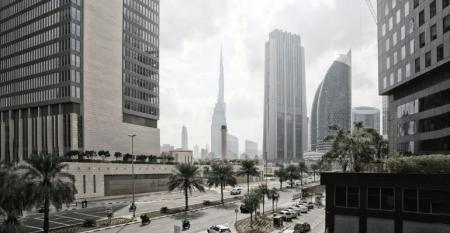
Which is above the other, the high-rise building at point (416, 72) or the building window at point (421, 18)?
the building window at point (421, 18)

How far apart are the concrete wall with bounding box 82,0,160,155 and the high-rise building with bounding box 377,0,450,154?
69.0 m

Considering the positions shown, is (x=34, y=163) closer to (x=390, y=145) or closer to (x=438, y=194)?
(x=438, y=194)

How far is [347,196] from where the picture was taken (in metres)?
34.9

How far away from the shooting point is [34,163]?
40.1 m

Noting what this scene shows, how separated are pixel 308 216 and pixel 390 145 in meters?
18.7

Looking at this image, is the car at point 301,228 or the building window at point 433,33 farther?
the building window at point 433,33

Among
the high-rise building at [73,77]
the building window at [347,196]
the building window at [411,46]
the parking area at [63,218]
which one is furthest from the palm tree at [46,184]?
the high-rise building at [73,77]

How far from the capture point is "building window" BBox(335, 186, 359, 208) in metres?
34.5

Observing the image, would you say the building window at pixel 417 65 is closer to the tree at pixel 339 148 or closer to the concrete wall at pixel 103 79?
the tree at pixel 339 148

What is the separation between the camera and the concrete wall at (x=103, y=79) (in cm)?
9781

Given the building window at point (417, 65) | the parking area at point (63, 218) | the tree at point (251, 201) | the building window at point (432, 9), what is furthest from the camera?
A: the building window at point (417, 65)

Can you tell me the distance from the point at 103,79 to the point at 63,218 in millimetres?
55484

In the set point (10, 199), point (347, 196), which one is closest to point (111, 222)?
point (10, 199)

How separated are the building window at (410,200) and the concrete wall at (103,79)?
266 ft
